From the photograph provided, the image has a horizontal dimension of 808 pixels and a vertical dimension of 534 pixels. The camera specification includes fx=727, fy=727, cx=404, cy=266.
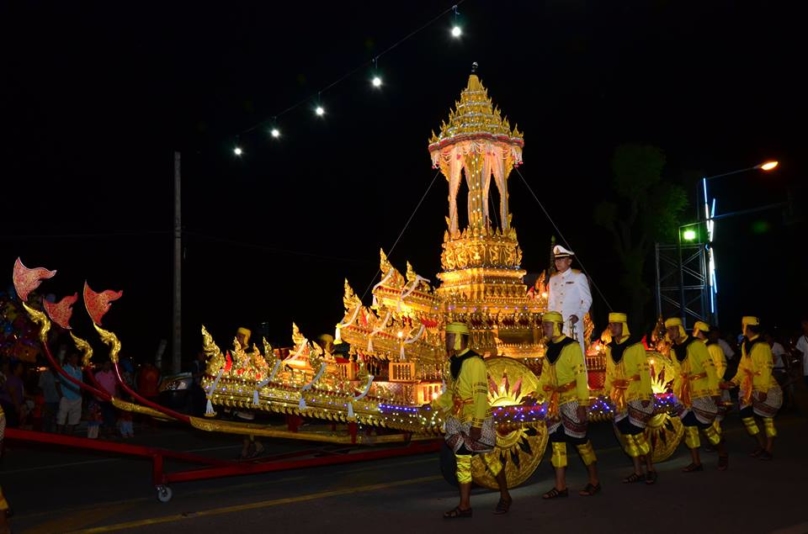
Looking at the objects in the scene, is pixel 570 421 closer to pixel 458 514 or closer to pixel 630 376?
pixel 630 376

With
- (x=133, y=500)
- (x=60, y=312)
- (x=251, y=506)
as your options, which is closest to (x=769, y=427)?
(x=251, y=506)

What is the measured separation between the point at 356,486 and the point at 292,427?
38.1 inches

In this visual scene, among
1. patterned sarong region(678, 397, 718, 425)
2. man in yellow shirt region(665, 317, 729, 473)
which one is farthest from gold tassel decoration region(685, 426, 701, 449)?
patterned sarong region(678, 397, 718, 425)

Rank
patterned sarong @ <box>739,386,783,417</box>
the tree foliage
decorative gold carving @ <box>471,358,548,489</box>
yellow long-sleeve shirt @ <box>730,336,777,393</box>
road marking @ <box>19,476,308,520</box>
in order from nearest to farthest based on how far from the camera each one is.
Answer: road marking @ <box>19,476,308,520</box> < decorative gold carving @ <box>471,358,548,489</box> < patterned sarong @ <box>739,386,783,417</box> < yellow long-sleeve shirt @ <box>730,336,777,393</box> < the tree foliage

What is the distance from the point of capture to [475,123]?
413 inches

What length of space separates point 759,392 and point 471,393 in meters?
4.95

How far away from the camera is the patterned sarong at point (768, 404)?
357 inches

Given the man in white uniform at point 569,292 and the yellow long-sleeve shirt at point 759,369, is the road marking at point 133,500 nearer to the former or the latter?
the man in white uniform at point 569,292

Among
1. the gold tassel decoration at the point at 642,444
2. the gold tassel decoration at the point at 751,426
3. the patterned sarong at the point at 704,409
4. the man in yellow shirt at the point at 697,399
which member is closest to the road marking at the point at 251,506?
the gold tassel decoration at the point at 642,444

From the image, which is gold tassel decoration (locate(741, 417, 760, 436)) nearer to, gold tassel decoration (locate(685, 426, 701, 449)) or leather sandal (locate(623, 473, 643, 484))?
gold tassel decoration (locate(685, 426, 701, 449))

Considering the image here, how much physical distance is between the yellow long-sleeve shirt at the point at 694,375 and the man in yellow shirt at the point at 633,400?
96 centimetres

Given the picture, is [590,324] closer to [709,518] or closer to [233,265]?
[709,518]

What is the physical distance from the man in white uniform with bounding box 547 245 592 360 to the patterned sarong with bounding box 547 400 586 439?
149cm

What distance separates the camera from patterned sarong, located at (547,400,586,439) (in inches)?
274
